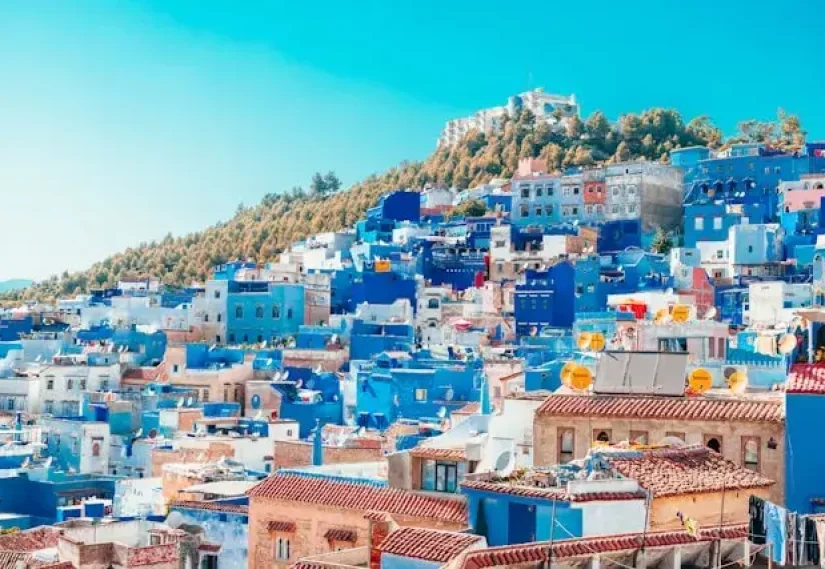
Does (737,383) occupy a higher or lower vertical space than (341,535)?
higher

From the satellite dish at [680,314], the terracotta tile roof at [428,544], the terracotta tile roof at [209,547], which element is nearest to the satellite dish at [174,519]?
the terracotta tile roof at [209,547]

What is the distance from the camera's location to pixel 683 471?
1403 cm

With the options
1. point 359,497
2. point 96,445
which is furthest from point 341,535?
point 96,445

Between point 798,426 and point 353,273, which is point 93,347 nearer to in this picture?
point 353,273

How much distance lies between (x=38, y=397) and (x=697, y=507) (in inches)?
1360

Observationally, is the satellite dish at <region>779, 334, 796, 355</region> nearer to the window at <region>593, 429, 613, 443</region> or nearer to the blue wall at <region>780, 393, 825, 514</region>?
the blue wall at <region>780, 393, 825, 514</region>

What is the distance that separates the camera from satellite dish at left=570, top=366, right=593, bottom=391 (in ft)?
56.7

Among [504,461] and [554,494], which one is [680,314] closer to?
[504,461]

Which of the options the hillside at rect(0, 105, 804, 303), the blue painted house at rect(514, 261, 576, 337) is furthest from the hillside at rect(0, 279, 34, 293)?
the blue painted house at rect(514, 261, 576, 337)

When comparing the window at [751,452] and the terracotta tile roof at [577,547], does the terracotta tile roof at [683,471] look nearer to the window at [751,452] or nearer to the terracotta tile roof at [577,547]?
the window at [751,452]

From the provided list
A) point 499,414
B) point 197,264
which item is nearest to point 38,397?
point 499,414

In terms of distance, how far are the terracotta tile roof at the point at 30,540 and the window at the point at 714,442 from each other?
9202mm

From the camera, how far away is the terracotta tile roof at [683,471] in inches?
528

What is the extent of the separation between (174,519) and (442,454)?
5099mm
